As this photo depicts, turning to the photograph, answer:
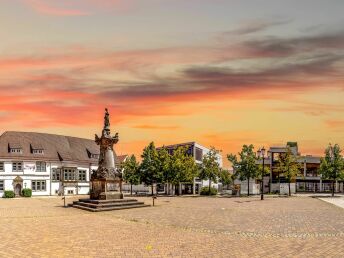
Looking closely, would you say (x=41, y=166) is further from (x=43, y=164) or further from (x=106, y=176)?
(x=106, y=176)

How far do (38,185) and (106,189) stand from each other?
27.1m

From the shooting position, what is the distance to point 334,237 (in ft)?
52.7

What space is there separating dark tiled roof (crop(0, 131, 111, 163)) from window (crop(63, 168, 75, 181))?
1.67 metres

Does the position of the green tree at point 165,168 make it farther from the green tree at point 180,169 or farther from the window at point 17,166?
the window at point 17,166

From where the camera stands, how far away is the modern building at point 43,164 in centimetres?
5319

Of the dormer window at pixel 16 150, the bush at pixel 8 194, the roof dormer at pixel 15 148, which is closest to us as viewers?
the bush at pixel 8 194

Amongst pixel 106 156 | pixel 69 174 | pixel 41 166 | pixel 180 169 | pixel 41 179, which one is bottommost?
pixel 41 179

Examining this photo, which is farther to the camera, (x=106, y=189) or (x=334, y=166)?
(x=334, y=166)

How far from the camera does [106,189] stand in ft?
106

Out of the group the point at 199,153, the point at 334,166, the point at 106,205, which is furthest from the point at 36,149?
the point at 334,166

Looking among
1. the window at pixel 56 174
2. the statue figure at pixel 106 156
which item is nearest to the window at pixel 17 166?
the window at pixel 56 174

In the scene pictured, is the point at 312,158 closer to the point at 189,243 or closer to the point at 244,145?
the point at 244,145

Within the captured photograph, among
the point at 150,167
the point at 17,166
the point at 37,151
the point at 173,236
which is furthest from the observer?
the point at 37,151

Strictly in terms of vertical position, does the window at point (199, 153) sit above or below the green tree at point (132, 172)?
above
